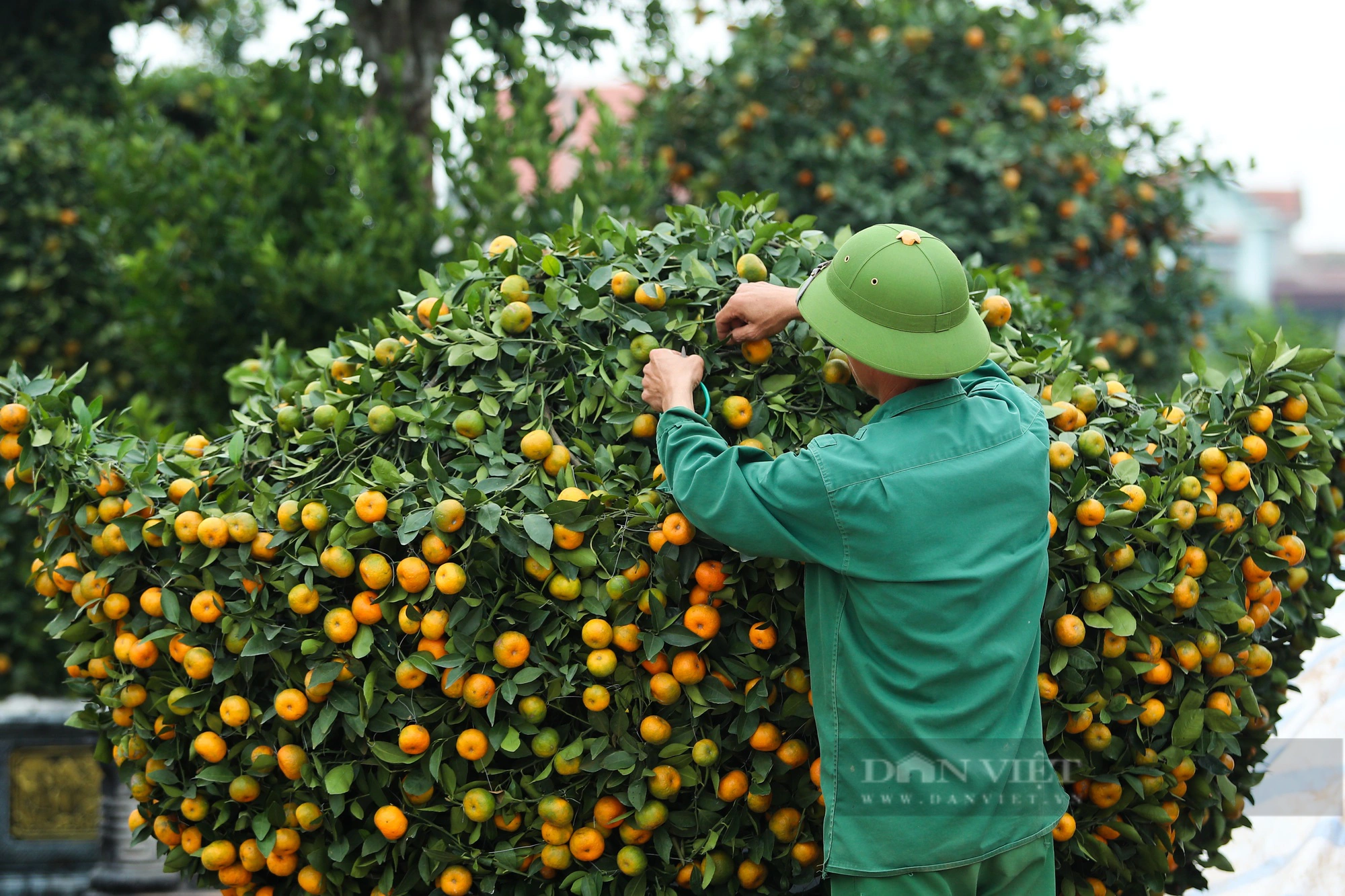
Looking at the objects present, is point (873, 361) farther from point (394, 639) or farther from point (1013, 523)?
point (394, 639)

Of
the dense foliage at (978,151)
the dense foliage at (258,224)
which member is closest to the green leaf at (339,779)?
the dense foliage at (258,224)

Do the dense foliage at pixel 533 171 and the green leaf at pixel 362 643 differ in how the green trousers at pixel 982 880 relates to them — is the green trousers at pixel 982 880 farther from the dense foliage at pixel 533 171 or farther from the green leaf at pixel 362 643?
the dense foliage at pixel 533 171

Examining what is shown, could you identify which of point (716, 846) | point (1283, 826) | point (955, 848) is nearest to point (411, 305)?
point (716, 846)

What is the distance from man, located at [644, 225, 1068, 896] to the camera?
5.93 feet

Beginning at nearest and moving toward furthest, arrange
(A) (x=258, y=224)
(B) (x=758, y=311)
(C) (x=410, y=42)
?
(B) (x=758, y=311)
(A) (x=258, y=224)
(C) (x=410, y=42)

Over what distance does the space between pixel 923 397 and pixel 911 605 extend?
1.28 feet

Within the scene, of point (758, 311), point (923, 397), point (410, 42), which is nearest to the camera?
point (923, 397)

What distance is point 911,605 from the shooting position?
1815 millimetres

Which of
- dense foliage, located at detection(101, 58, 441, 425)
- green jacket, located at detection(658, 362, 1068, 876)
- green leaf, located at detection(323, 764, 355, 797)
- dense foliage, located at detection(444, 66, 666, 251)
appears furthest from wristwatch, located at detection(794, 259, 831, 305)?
dense foliage, located at detection(101, 58, 441, 425)

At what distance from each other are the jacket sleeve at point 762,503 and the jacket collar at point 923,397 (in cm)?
22

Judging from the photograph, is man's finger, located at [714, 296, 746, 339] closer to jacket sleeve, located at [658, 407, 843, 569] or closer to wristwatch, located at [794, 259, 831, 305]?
wristwatch, located at [794, 259, 831, 305]

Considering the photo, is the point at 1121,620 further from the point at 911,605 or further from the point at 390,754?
the point at 390,754

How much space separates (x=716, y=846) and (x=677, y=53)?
433 cm

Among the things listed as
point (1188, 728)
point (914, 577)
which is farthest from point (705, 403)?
point (1188, 728)
